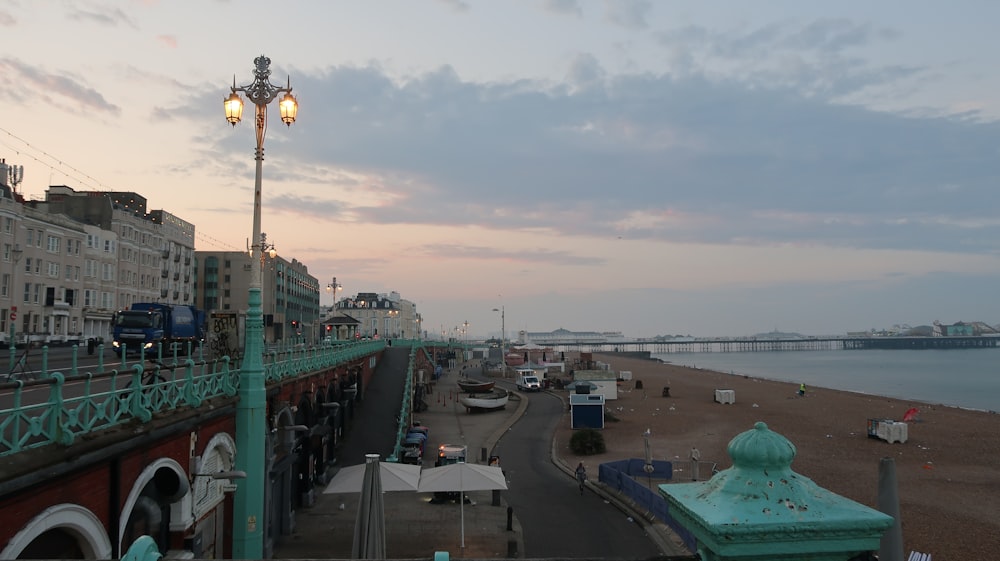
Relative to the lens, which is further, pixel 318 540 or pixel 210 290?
pixel 210 290

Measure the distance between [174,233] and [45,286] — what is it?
97.9ft

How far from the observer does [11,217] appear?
41.6 metres

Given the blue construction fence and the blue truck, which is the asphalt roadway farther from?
the blue truck

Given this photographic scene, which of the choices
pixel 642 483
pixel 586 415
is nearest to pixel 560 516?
pixel 642 483

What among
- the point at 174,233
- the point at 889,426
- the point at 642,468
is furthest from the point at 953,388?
the point at 174,233

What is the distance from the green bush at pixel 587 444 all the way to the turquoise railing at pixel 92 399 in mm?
19682

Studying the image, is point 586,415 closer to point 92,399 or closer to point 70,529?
→ point 92,399

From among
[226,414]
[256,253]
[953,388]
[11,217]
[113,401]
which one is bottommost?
[953,388]

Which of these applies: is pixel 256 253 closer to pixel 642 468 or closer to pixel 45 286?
pixel 642 468

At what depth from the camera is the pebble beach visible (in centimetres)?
2294

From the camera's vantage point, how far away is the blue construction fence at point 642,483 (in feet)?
68.2

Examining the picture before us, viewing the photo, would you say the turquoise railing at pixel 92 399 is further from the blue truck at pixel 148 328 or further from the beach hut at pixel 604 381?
the beach hut at pixel 604 381

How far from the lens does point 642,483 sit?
1041 inches

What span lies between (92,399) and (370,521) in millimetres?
5941
